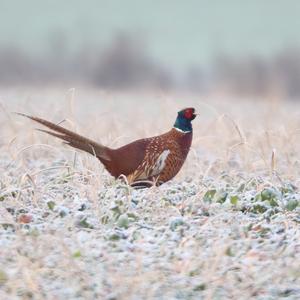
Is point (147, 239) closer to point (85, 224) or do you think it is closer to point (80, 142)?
point (85, 224)

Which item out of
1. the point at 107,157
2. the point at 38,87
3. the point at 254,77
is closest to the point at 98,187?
the point at 107,157

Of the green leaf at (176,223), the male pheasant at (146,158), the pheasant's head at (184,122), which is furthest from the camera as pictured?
the pheasant's head at (184,122)

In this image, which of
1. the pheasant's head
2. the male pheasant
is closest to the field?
the male pheasant

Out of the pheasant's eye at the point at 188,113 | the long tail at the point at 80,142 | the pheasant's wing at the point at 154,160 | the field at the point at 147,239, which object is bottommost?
the field at the point at 147,239

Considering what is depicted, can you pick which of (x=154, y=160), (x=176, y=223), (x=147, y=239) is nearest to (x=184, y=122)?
(x=154, y=160)

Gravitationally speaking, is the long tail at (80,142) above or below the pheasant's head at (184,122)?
below

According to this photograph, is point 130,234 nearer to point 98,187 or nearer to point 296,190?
point 98,187

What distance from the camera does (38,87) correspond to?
21047 millimetres

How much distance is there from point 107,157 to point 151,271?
86.1 inches

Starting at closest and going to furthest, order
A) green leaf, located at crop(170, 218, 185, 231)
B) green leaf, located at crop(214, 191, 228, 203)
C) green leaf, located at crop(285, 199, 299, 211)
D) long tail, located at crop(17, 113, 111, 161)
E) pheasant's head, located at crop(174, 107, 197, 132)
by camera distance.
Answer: green leaf, located at crop(170, 218, 185, 231) → green leaf, located at crop(285, 199, 299, 211) → green leaf, located at crop(214, 191, 228, 203) → long tail, located at crop(17, 113, 111, 161) → pheasant's head, located at crop(174, 107, 197, 132)

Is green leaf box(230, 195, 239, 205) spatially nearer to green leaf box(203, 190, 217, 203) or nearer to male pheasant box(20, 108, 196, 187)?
green leaf box(203, 190, 217, 203)

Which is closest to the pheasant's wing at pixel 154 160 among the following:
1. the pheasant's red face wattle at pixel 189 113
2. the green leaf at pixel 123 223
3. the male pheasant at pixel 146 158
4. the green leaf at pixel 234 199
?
the male pheasant at pixel 146 158

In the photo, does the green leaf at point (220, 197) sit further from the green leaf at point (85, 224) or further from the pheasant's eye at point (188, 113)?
the green leaf at point (85, 224)

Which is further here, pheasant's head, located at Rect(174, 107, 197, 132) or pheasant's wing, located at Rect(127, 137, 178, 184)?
pheasant's head, located at Rect(174, 107, 197, 132)
